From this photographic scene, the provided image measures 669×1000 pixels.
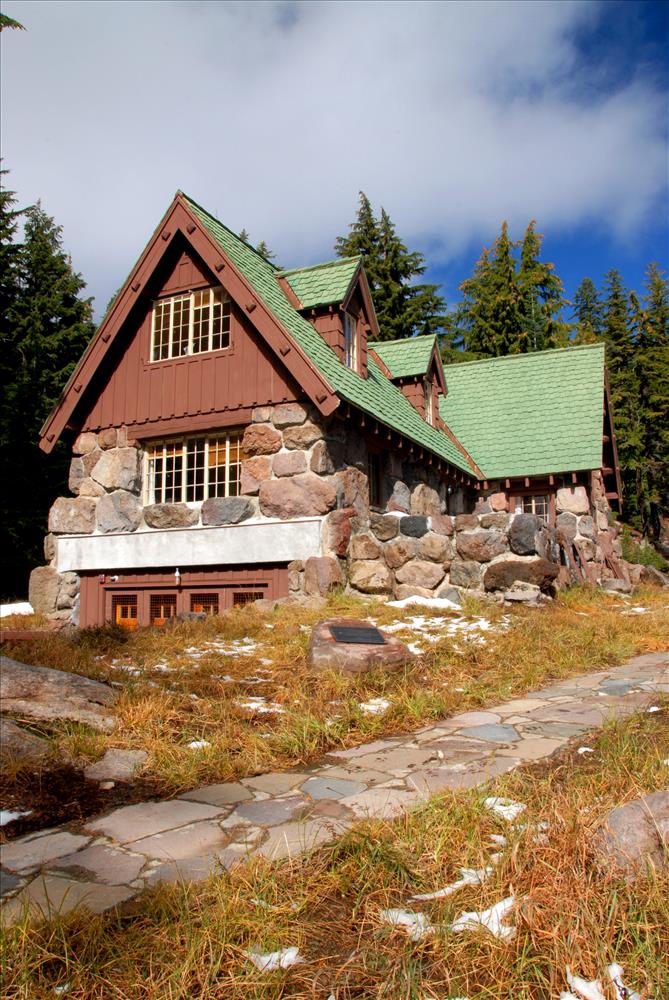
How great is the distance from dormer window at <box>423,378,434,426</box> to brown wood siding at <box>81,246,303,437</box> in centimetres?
629

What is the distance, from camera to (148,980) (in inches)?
98.3

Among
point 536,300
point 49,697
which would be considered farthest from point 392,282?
point 49,697

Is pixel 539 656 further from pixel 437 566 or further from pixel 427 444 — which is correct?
pixel 427 444

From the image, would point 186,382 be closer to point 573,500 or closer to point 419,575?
point 419,575

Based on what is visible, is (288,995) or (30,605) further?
(30,605)

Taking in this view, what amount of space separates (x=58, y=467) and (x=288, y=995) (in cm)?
2376

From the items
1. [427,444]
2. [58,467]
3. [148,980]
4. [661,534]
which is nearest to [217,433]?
[427,444]

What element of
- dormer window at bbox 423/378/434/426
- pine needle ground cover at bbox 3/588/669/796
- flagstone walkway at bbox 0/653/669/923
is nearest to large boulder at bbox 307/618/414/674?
pine needle ground cover at bbox 3/588/669/796

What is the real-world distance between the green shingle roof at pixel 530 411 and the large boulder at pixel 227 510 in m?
7.28

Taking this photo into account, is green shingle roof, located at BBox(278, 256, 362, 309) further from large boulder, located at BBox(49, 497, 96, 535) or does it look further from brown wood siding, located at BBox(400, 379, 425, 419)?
large boulder, located at BBox(49, 497, 96, 535)

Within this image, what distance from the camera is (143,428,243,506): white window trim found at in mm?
12945

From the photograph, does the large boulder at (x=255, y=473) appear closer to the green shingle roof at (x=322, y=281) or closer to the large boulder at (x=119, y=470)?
the large boulder at (x=119, y=470)

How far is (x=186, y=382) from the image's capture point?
516 inches

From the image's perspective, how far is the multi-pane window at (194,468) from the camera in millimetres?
12898
